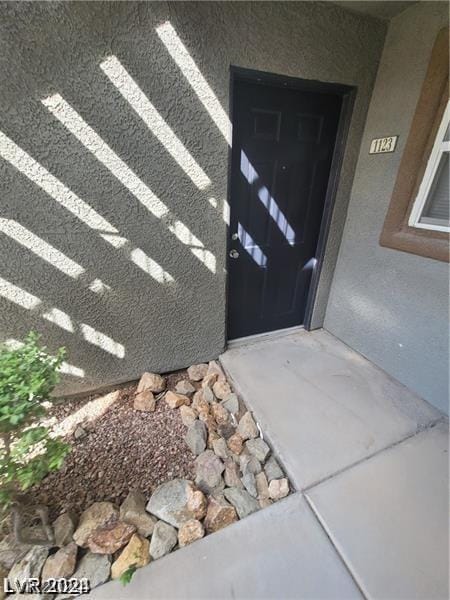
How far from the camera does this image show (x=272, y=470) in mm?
1397

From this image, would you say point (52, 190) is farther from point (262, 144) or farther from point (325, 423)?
point (325, 423)

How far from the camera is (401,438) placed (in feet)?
5.09

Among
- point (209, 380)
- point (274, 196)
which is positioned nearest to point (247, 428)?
point (209, 380)

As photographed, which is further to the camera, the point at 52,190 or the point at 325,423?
the point at 325,423

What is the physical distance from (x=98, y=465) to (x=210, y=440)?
665 mm

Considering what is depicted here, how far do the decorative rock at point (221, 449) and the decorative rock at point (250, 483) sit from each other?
0.16 m

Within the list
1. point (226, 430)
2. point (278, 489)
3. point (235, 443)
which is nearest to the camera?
point (278, 489)

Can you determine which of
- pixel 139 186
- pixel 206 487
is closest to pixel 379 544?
pixel 206 487

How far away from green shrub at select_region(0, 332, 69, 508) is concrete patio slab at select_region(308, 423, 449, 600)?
1.27m

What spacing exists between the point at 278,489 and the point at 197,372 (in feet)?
3.33

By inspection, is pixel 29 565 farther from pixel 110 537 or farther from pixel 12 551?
pixel 110 537

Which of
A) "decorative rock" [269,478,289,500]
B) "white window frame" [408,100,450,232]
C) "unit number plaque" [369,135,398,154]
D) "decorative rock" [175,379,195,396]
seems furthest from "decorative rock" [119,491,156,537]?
"unit number plaque" [369,135,398,154]

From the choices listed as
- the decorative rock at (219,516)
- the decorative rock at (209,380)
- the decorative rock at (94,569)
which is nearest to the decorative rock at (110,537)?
the decorative rock at (94,569)

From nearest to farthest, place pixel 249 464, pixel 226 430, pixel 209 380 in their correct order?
pixel 249 464
pixel 226 430
pixel 209 380
